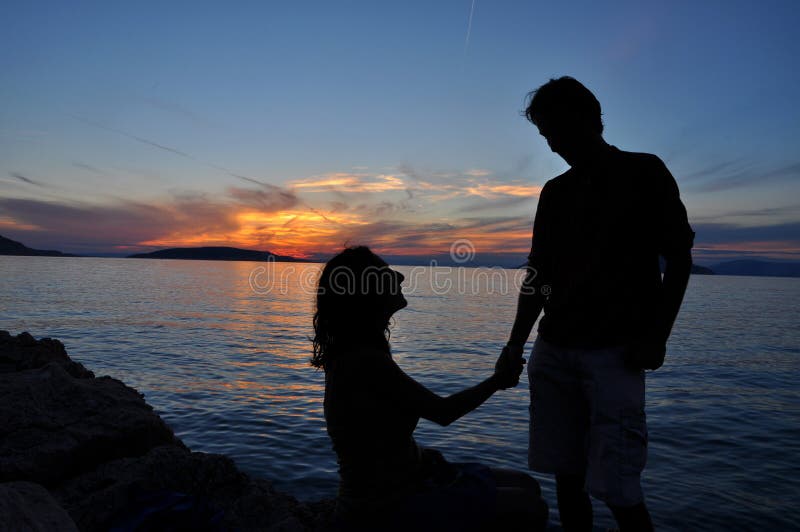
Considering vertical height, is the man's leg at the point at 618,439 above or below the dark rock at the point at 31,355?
above

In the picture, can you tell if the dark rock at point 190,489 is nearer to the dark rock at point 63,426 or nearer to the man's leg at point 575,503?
the dark rock at point 63,426

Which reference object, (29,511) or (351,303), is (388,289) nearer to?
(351,303)

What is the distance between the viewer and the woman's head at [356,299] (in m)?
2.92

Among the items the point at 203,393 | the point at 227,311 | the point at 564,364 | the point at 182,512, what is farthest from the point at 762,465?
the point at 227,311

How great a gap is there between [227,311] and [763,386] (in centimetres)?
2897

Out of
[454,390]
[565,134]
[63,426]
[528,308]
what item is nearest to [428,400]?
[528,308]

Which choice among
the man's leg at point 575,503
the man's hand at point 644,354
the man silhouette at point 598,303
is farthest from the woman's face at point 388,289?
the man's leg at point 575,503

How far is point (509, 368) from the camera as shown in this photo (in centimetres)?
330

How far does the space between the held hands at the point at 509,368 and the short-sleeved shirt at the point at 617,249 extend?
249 millimetres

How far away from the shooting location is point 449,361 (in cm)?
1750

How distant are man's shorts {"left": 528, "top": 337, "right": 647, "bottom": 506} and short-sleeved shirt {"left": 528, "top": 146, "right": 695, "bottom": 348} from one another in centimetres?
14

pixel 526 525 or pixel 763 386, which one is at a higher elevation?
pixel 526 525

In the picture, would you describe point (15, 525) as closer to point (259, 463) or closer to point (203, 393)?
point (259, 463)

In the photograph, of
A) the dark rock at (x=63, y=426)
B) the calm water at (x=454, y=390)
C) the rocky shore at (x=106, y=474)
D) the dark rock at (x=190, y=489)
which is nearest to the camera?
the rocky shore at (x=106, y=474)
